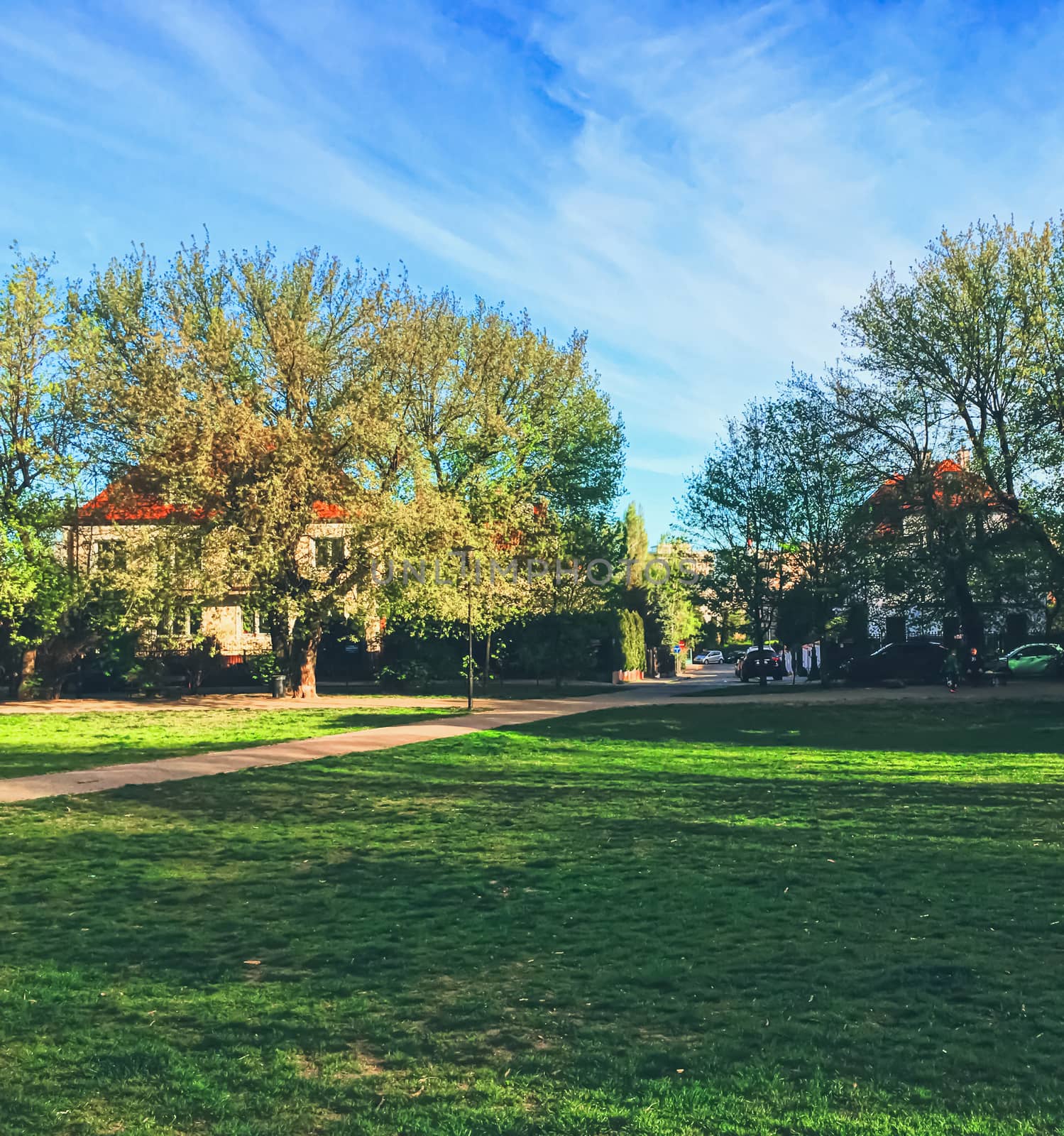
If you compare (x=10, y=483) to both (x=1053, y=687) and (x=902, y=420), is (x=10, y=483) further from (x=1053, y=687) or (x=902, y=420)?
(x=1053, y=687)

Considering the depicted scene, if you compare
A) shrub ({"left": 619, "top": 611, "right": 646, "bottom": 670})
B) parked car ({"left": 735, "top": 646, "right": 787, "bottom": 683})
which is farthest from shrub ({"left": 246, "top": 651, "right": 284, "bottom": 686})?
parked car ({"left": 735, "top": 646, "right": 787, "bottom": 683})

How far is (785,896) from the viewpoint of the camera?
6867 millimetres

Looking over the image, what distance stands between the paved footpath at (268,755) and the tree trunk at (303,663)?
280 inches

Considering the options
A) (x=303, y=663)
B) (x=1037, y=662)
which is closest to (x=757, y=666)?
(x=1037, y=662)

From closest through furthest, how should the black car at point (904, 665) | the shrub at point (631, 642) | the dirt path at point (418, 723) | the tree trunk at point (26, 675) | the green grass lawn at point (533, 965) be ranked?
the green grass lawn at point (533, 965), the dirt path at point (418, 723), the tree trunk at point (26, 675), the black car at point (904, 665), the shrub at point (631, 642)

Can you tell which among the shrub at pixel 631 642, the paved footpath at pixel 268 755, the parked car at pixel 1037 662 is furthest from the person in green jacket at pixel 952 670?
the shrub at pixel 631 642

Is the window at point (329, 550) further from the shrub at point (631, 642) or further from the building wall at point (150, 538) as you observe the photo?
the shrub at point (631, 642)

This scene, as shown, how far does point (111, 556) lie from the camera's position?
29.2 m

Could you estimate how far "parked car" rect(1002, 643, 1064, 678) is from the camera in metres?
39.2

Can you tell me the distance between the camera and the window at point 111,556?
28672mm

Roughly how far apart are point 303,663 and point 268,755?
16172 mm

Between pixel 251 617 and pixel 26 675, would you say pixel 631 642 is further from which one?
pixel 26 675

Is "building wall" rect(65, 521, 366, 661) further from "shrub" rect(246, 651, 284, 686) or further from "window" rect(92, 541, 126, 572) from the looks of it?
"shrub" rect(246, 651, 284, 686)

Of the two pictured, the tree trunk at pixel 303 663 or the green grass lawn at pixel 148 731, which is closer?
the green grass lawn at pixel 148 731
